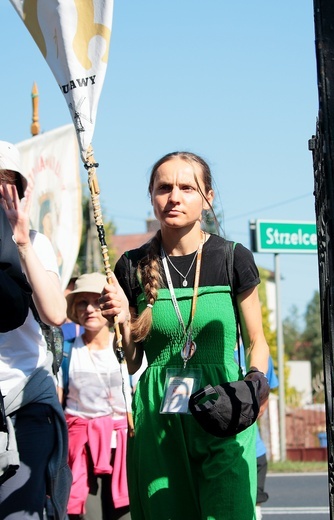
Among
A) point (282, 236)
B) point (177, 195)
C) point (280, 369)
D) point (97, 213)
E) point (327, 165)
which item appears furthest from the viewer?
point (280, 369)

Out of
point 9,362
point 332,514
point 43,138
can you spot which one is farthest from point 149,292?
point 43,138

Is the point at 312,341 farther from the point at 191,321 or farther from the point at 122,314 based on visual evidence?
the point at 122,314

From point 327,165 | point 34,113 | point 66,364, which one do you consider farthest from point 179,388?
point 34,113

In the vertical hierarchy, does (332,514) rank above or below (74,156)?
below

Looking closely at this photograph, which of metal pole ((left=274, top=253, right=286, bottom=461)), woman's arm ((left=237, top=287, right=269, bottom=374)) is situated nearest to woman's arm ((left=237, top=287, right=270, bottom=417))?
woman's arm ((left=237, top=287, right=269, bottom=374))

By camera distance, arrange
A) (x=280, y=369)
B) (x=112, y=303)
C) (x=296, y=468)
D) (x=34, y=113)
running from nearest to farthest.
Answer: (x=112, y=303) < (x=34, y=113) < (x=296, y=468) < (x=280, y=369)

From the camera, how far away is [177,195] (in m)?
4.65

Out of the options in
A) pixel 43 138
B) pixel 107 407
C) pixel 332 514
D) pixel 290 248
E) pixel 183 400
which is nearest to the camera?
pixel 332 514

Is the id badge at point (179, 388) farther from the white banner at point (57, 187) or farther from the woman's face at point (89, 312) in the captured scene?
the white banner at point (57, 187)

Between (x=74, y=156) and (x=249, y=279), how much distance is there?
8.94 meters

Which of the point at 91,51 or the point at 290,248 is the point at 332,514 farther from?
the point at 290,248

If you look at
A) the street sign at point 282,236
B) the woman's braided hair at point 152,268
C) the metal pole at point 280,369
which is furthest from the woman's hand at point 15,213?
the metal pole at point 280,369

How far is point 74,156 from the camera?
13328 mm

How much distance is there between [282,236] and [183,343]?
1336 centimetres
